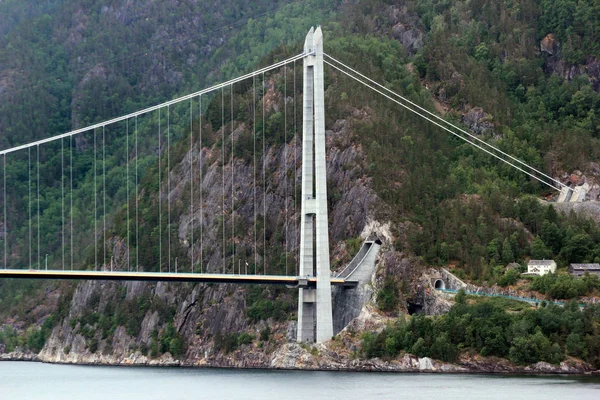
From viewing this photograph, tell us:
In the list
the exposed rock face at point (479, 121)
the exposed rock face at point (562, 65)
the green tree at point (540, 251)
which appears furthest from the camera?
the exposed rock face at point (562, 65)

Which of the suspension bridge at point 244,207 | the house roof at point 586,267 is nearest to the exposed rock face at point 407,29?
the suspension bridge at point 244,207

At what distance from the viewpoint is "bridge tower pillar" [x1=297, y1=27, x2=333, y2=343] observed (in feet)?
384

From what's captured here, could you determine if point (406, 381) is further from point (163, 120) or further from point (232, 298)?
point (163, 120)

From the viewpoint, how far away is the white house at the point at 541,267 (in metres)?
122

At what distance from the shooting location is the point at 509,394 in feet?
322

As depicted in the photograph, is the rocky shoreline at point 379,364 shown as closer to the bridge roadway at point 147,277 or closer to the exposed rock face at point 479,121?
the bridge roadway at point 147,277

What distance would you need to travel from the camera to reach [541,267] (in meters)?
122

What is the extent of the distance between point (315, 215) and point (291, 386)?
17675mm

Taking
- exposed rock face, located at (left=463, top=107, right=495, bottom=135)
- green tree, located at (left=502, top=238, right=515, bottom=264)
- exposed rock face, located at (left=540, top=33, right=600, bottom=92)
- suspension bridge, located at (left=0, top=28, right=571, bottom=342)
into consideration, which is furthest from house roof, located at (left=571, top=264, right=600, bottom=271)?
exposed rock face, located at (left=540, top=33, right=600, bottom=92)

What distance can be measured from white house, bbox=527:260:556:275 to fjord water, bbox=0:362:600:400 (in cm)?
1440

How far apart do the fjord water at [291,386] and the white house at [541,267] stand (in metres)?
14.4

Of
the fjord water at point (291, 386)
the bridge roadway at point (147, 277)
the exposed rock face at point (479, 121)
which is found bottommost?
the fjord water at point (291, 386)

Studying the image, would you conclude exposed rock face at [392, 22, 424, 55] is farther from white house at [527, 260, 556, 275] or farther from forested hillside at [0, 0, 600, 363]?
white house at [527, 260, 556, 275]

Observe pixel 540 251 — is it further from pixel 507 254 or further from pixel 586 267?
pixel 586 267
